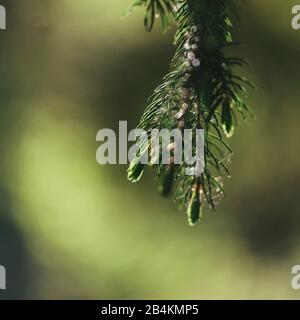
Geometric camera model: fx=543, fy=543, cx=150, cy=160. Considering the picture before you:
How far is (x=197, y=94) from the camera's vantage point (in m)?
0.43

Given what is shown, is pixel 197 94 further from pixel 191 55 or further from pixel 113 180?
pixel 113 180

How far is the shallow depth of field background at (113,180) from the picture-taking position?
2.37 meters

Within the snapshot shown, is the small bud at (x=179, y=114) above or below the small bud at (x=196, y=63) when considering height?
below

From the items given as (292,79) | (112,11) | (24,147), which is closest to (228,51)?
(292,79)

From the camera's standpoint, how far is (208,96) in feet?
1.36

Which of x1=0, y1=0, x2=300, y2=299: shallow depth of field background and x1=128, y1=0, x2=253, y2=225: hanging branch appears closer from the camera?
x1=128, y1=0, x2=253, y2=225: hanging branch

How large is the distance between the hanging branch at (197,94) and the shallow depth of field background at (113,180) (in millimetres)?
1951

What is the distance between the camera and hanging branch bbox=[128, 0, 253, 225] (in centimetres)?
40

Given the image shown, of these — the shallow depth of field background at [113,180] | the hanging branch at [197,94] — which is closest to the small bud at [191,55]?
the hanging branch at [197,94]

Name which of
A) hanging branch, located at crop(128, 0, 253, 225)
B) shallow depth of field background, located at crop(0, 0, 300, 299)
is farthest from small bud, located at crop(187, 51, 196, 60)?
shallow depth of field background, located at crop(0, 0, 300, 299)

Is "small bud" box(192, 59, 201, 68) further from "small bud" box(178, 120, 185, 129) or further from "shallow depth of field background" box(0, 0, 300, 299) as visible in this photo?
"shallow depth of field background" box(0, 0, 300, 299)

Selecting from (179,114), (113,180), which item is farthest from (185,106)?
(113,180)

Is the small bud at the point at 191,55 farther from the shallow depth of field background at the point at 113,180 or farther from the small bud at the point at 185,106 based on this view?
the shallow depth of field background at the point at 113,180

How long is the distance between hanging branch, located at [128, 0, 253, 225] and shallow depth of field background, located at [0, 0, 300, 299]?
1.95m
